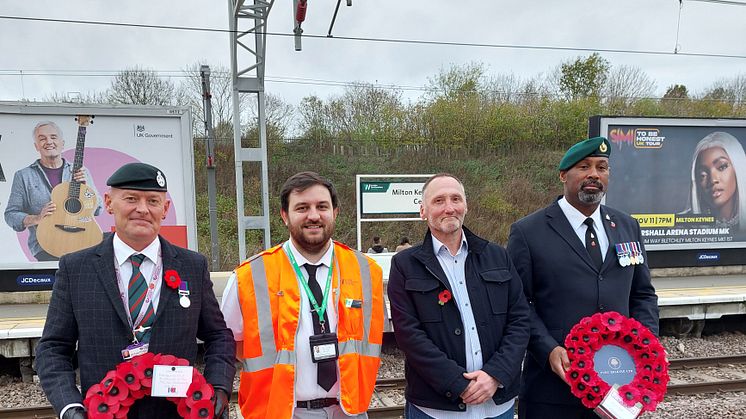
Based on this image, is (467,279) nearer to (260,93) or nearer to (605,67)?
(260,93)

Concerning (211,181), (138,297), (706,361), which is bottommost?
(706,361)

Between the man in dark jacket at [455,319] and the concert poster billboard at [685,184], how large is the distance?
8.40 meters

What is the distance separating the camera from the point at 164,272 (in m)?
2.17

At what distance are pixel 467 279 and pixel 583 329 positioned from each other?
70cm

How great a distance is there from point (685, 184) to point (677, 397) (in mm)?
6150

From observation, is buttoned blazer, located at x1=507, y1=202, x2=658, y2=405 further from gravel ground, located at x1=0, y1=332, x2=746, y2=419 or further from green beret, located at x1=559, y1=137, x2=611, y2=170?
gravel ground, located at x1=0, y1=332, x2=746, y2=419

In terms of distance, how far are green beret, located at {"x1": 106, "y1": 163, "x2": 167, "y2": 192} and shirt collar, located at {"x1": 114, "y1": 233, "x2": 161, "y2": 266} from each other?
26 centimetres

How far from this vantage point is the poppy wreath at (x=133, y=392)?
1885mm

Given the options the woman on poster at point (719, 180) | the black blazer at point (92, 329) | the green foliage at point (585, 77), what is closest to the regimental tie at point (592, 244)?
the black blazer at point (92, 329)

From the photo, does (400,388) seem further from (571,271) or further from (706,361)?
(706,361)

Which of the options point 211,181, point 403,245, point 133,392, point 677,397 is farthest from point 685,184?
point 133,392

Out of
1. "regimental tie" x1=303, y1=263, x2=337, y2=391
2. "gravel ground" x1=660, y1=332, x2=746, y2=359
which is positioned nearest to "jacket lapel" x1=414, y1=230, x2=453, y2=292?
"regimental tie" x1=303, y1=263, x2=337, y2=391

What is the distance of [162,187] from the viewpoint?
217cm

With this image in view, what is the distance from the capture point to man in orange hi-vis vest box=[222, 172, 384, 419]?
91.0 inches
